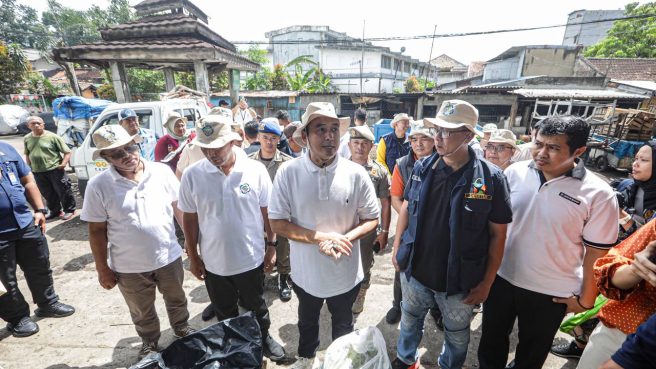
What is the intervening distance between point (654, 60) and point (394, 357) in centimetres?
3120

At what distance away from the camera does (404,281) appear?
7.62 ft

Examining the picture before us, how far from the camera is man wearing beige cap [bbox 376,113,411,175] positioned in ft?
14.4

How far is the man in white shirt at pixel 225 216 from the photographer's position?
2279 millimetres

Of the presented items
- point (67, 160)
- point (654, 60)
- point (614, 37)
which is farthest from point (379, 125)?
point (614, 37)

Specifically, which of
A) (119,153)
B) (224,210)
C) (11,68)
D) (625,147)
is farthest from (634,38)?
(11,68)

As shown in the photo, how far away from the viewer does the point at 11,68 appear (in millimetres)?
21469

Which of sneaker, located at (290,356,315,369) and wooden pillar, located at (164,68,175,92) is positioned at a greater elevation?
wooden pillar, located at (164,68,175,92)

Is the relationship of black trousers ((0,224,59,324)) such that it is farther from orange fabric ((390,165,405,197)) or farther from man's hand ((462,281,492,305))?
man's hand ((462,281,492,305))

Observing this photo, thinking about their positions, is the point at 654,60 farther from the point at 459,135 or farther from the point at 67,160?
the point at 67,160

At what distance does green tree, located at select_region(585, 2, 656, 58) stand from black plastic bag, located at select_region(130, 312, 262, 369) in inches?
1481

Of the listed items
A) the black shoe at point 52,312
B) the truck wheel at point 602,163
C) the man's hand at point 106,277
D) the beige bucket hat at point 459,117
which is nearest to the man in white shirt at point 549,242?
the beige bucket hat at point 459,117

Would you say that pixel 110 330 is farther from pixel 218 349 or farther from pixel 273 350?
pixel 218 349

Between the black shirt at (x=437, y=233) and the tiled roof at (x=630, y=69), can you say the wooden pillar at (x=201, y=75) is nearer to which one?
the black shirt at (x=437, y=233)

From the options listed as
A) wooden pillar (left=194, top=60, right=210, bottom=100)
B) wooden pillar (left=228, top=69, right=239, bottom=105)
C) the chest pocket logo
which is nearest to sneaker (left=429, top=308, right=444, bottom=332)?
the chest pocket logo
